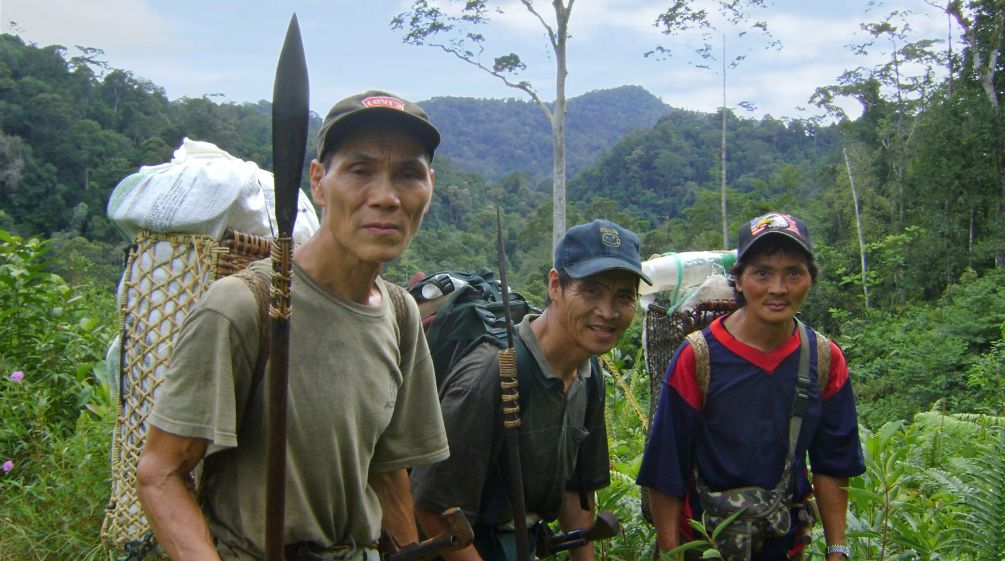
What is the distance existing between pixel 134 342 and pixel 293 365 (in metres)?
0.99

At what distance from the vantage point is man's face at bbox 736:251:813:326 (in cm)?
252

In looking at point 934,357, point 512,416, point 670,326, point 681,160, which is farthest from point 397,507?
point 681,160

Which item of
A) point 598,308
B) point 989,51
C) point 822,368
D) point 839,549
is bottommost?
point 839,549

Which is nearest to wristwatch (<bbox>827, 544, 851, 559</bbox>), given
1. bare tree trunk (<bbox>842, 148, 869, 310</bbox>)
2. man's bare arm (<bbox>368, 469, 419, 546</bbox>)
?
man's bare arm (<bbox>368, 469, 419, 546</bbox>)

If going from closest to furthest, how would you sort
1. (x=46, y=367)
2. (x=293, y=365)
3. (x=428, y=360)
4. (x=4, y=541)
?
(x=293, y=365), (x=428, y=360), (x=4, y=541), (x=46, y=367)

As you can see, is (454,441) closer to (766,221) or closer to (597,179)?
(766,221)

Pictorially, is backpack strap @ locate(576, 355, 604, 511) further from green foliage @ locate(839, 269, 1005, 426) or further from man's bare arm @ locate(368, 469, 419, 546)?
→ green foliage @ locate(839, 269, 1005, 426)

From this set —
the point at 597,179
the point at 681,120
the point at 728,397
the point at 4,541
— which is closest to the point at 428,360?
the point at 728,397

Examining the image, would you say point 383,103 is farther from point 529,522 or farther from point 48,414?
point 48,414

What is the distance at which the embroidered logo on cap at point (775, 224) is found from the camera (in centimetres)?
256

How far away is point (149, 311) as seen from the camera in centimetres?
221

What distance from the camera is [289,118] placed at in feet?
3.74

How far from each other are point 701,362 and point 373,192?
136 centimetres

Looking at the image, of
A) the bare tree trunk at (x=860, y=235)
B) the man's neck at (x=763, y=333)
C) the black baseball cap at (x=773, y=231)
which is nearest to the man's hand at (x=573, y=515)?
the man's neck at (x=763, y=333)
